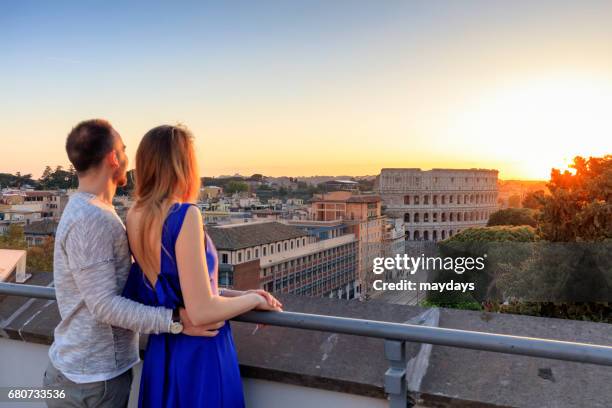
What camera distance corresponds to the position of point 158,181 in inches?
49.3

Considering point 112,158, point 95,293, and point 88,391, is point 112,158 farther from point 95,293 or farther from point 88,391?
point 88,391

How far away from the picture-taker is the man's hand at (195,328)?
126cm

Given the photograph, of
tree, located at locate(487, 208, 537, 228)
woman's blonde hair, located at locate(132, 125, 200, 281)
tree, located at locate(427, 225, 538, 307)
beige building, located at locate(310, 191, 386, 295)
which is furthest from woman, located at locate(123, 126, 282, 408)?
beige building, located at locate(310, 191, 386, 295)

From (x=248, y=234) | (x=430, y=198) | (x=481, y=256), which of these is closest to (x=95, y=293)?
(x=481, y=256)

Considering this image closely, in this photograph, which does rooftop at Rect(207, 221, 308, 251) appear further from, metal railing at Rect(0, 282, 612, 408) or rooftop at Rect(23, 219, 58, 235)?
metal railing at Rect(0, 282, 612, 408)

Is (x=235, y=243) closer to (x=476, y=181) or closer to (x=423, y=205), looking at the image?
(x=423, y=205)

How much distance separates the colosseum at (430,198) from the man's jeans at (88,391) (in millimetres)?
68595

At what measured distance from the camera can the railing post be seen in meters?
1.23

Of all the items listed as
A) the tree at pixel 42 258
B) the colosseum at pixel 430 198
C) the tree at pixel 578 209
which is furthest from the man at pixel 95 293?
the colosseum at pixel 430 198

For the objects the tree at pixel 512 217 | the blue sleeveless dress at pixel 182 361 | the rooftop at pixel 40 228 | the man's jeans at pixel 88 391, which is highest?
the blue sleeveless dress at pixel 182 361

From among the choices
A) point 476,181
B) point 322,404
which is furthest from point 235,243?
point 476,181

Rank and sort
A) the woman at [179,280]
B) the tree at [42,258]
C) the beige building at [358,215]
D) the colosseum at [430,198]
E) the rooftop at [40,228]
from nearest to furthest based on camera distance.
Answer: the woman at [179,280], the tree at [42,258], the rooftop at [40,228], the beige building at [358,215], the colosseum at [430,198]

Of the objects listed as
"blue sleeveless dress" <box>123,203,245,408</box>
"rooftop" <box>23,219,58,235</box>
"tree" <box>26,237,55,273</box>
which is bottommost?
"rooftop" <box>23,219,58,235</box>

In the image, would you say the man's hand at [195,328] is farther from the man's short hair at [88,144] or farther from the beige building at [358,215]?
the beige building at [358,215]
